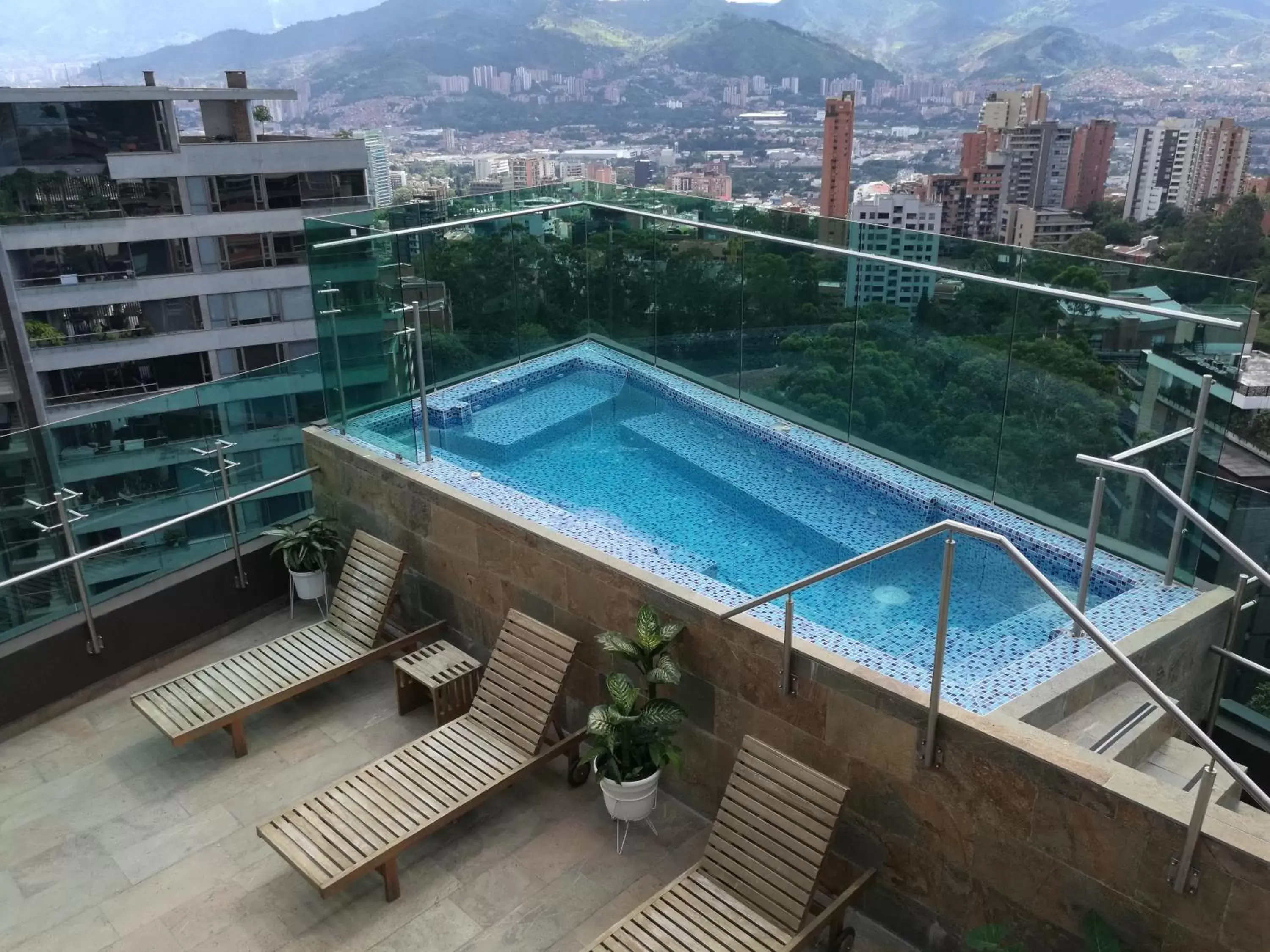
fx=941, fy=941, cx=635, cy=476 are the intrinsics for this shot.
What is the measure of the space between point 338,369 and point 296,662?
7.18 feet

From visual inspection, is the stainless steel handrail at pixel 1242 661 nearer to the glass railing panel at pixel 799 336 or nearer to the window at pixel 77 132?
the glass railing panel at pixel 799 336

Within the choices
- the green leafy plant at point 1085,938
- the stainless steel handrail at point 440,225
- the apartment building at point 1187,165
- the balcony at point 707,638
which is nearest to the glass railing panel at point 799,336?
the balcony at point 707,638

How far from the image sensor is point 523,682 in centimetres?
499

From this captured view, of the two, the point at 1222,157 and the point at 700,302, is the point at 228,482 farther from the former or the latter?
the point at 1222,157

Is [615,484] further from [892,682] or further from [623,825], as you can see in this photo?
[892,682]

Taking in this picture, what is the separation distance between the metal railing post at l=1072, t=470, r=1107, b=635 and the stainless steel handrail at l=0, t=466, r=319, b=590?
16.7ft

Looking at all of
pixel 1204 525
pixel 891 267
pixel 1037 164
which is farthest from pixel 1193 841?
pixel 1037 164

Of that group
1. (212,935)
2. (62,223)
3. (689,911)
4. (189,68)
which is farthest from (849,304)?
(189,68)

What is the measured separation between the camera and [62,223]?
3616 centimetres

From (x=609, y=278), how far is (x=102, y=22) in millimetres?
138593

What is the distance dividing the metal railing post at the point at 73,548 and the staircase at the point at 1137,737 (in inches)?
214

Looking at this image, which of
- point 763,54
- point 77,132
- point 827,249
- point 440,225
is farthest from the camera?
point 763,54

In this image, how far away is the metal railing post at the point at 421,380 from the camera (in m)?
6.39

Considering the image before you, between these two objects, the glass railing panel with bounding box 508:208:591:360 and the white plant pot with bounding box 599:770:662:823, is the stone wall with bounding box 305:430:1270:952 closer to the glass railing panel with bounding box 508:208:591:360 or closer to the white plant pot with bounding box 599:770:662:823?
the white plant pot with bounding box 599:770:662:823
